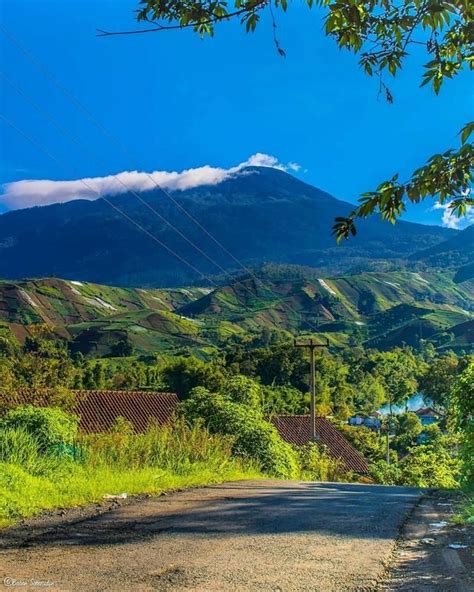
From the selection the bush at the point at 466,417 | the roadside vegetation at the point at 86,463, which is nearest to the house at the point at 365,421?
the roadside vegetation at the point at 86,463

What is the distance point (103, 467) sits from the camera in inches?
328

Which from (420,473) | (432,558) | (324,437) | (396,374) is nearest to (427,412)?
(396,374)

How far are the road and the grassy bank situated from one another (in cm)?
60

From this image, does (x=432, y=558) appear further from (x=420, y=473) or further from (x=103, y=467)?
(x=420, y=473)

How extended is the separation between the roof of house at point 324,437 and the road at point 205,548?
103 ft

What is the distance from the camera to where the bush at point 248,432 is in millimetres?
13477

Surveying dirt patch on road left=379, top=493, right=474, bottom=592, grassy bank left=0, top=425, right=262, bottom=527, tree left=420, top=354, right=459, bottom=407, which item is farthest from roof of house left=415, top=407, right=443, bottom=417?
dirt patch on road left=379, top=493, right=474, bottom=592

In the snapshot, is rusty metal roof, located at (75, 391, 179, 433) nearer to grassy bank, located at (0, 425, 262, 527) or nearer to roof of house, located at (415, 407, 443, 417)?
grassy bank, located at (0, 425, 262, 527)

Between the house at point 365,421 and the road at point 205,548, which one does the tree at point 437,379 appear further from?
the road at point 205,548

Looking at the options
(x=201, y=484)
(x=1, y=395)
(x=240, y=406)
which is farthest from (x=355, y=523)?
(x=1, y=395)

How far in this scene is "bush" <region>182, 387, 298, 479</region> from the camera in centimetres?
1348

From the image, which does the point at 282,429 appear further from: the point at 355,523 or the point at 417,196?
the point at 417,196

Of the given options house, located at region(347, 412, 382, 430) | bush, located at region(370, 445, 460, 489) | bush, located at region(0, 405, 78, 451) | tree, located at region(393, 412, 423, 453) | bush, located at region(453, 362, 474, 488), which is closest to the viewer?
bush, located at region(453, 362, 474, 488)

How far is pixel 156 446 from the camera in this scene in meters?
9.86
